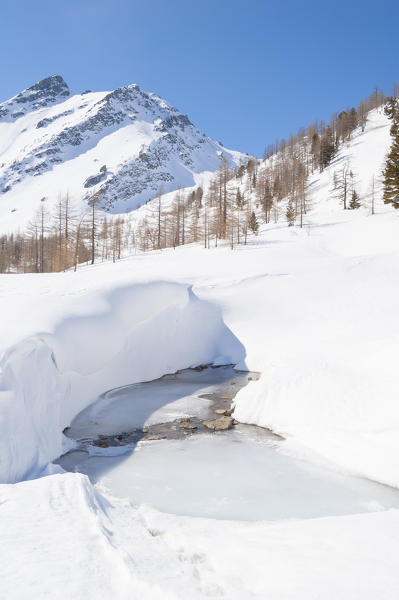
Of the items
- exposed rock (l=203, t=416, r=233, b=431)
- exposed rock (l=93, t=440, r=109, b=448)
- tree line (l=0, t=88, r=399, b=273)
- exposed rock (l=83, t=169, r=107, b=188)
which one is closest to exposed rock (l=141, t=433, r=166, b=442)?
exposed rock (l=93, t=440, r=109, b=448)

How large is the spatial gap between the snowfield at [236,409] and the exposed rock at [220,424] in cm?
44

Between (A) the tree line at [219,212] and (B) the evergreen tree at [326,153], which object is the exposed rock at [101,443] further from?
(B) the evergreen tree at [326,153]

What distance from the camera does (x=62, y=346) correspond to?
9.50 meters

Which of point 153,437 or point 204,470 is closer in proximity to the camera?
point 204,470

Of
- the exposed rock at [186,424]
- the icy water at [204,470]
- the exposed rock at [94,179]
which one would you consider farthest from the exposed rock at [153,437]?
the exposed rock at [94,179]

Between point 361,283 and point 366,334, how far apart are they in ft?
16.2

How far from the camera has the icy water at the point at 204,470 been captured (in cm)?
566

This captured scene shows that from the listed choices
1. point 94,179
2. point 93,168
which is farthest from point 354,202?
point 93,168

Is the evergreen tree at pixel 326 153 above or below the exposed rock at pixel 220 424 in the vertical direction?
above

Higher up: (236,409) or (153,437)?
(236,409)

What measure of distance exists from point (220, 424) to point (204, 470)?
7.99ft

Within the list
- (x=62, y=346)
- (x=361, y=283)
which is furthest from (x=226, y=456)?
(x=361, y=283)

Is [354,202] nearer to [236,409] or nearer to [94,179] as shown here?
[236,409]

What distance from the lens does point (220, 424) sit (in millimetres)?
9242
